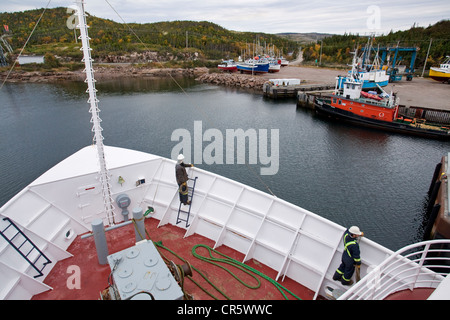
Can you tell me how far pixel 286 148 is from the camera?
21453 millimetres

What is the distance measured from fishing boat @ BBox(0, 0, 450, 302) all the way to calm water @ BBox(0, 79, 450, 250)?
26.2ft

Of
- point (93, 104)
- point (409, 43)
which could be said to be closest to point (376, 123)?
point (93, 104)

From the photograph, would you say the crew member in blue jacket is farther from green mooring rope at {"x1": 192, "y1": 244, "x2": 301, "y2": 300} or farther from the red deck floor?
green mooring rope at {"x1": 192, "y1": 244, "x2": 301, "y2": 300}

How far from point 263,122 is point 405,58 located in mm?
49406

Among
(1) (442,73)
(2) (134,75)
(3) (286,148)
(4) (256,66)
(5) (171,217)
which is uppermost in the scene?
(1) (442,73)

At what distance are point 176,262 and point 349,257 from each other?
3.37 meters

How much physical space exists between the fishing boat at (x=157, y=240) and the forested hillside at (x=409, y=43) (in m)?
45.4

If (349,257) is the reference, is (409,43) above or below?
above

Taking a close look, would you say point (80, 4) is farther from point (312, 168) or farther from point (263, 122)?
point (263, 122)

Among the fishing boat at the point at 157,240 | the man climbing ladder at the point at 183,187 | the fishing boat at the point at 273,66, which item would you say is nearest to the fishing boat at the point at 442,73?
the fishing boat at the point at 273,66

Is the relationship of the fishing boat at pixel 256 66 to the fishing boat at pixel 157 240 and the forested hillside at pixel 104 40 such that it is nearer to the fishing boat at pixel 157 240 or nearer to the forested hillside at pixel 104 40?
the forested hillside at pixel 104 40

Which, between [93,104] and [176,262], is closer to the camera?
[93,104]

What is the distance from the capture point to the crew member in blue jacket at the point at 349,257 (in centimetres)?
456

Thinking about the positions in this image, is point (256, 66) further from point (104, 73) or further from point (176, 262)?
point (176, 262)
